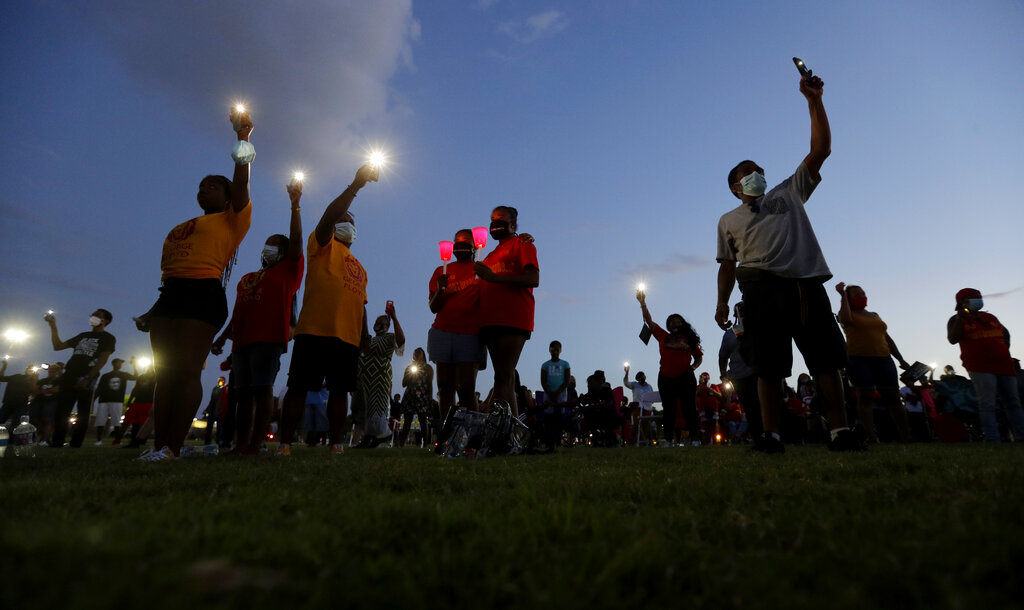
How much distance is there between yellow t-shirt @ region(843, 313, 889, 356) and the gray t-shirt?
10.9 feet

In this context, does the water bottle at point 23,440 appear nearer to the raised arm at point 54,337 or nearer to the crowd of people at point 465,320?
the crowd of people at point 465,320

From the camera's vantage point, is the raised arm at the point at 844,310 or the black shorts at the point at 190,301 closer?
the black shorts at the point at 190,301

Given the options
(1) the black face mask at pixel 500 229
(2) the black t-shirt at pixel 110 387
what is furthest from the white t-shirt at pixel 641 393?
(2) the black t-shirt at pixel 110 387

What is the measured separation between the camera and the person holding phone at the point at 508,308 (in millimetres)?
4961

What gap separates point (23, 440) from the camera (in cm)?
495

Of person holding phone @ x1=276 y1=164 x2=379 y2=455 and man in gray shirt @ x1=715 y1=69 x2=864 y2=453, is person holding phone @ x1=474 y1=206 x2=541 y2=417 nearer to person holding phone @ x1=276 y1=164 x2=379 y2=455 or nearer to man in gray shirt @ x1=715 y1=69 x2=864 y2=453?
person holding phone @ x1=276 y1=164 x2=379 y2=455

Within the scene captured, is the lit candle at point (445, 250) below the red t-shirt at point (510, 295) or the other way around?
the other way around

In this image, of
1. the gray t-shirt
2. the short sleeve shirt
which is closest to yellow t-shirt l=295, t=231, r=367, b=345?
the gray t-shirt

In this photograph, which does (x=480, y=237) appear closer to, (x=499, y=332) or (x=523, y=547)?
(x=499, y=332)

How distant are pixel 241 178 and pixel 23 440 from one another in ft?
10.9

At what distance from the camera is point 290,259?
17.5 feet

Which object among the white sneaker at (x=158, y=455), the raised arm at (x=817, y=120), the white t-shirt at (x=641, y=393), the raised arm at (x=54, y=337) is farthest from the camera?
the white t-shirt at (x=641, y=393)

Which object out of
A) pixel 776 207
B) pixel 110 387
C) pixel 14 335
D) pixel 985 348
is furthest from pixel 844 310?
pixel 14 335

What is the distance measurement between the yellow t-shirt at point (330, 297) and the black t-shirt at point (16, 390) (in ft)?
35.3
